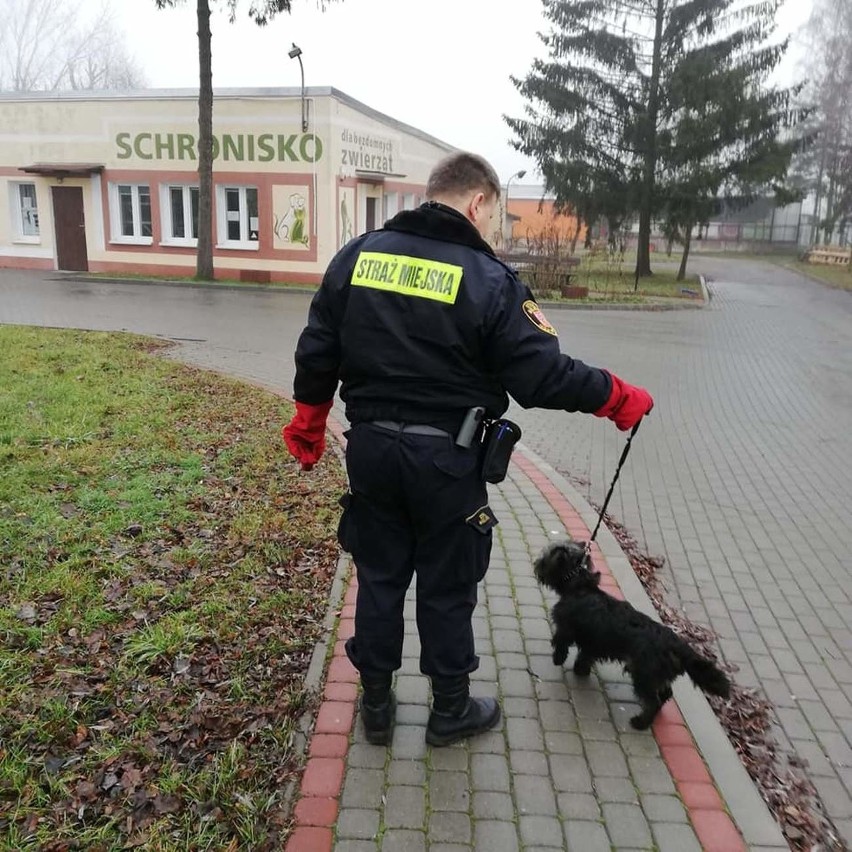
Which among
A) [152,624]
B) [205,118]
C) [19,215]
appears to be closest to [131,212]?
[19,215]

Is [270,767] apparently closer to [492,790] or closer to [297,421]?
[492,790]

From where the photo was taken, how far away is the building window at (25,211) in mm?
24641

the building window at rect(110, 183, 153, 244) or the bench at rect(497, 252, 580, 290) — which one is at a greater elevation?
the building window at rect(110, 183, 153, 244)

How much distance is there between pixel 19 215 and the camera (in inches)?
983

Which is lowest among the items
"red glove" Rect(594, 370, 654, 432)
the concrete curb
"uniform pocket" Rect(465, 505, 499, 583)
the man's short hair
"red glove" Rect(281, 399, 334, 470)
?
the concrete curb

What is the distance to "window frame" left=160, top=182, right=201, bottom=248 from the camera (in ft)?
75.5

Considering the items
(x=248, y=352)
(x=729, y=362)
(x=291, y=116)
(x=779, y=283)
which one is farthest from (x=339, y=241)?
(x=779, y=283)

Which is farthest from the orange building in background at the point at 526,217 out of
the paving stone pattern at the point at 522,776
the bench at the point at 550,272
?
the paving stone pattern at the point at 522,776

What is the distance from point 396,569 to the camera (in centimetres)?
283

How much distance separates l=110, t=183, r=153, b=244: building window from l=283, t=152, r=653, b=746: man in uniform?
2294cm

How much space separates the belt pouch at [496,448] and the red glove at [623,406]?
332 mm

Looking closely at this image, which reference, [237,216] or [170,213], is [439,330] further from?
[170,213]

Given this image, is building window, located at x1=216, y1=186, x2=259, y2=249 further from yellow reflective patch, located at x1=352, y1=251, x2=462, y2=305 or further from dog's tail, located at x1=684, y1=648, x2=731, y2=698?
dog's tail, located at x1=684, y1=648, x2=731, y2=698

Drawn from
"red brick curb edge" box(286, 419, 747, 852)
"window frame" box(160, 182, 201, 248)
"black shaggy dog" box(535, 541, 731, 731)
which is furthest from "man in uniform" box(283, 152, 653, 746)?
"window frame" box(160, 182, 201, 248)
